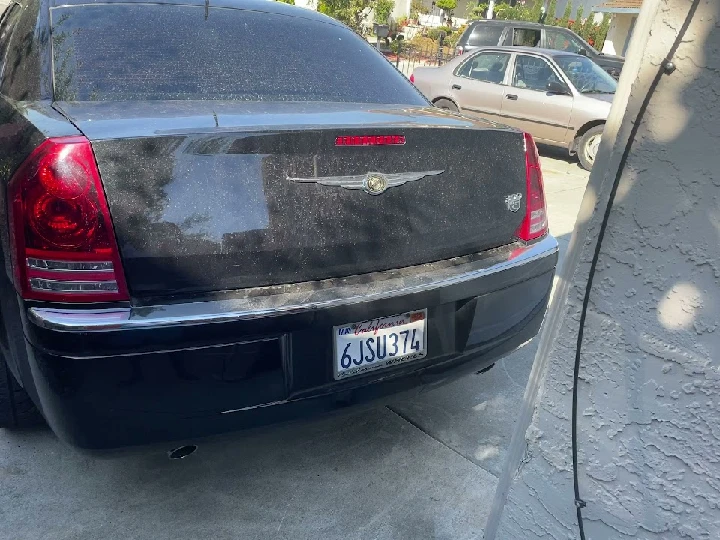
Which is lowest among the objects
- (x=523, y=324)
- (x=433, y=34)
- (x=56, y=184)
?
(x=433, y=34)

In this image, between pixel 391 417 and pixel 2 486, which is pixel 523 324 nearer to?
pixel 391 417

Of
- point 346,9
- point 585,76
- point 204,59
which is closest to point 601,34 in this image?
point 346,9

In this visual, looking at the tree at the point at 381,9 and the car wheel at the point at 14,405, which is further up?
the car wheel at the point at 14,405

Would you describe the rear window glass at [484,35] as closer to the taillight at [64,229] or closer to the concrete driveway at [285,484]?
the concrete driveway at [285,484]

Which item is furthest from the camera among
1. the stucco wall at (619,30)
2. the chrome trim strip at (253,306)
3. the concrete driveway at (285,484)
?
the stucco wall at (619,30)

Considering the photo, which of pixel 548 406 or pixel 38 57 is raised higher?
pixel 38 57

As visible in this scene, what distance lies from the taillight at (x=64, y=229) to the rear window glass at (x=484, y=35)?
11.8 m

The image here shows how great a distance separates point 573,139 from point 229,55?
635 cm

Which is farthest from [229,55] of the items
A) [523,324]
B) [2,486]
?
[2,486]

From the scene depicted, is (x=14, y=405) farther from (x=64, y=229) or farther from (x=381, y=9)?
(x=381, y=9)

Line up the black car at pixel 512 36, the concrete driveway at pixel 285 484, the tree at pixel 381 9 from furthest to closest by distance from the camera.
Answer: the tree at pixel 381 9, the black car at pixel 512 36, the concrete driveway at pixel 285 484

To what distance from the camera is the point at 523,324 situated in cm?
253

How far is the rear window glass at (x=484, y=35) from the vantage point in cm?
1227

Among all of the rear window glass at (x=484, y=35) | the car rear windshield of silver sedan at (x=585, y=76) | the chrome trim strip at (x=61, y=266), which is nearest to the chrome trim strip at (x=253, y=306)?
the chrome trim strip at (x=61, y=266)
